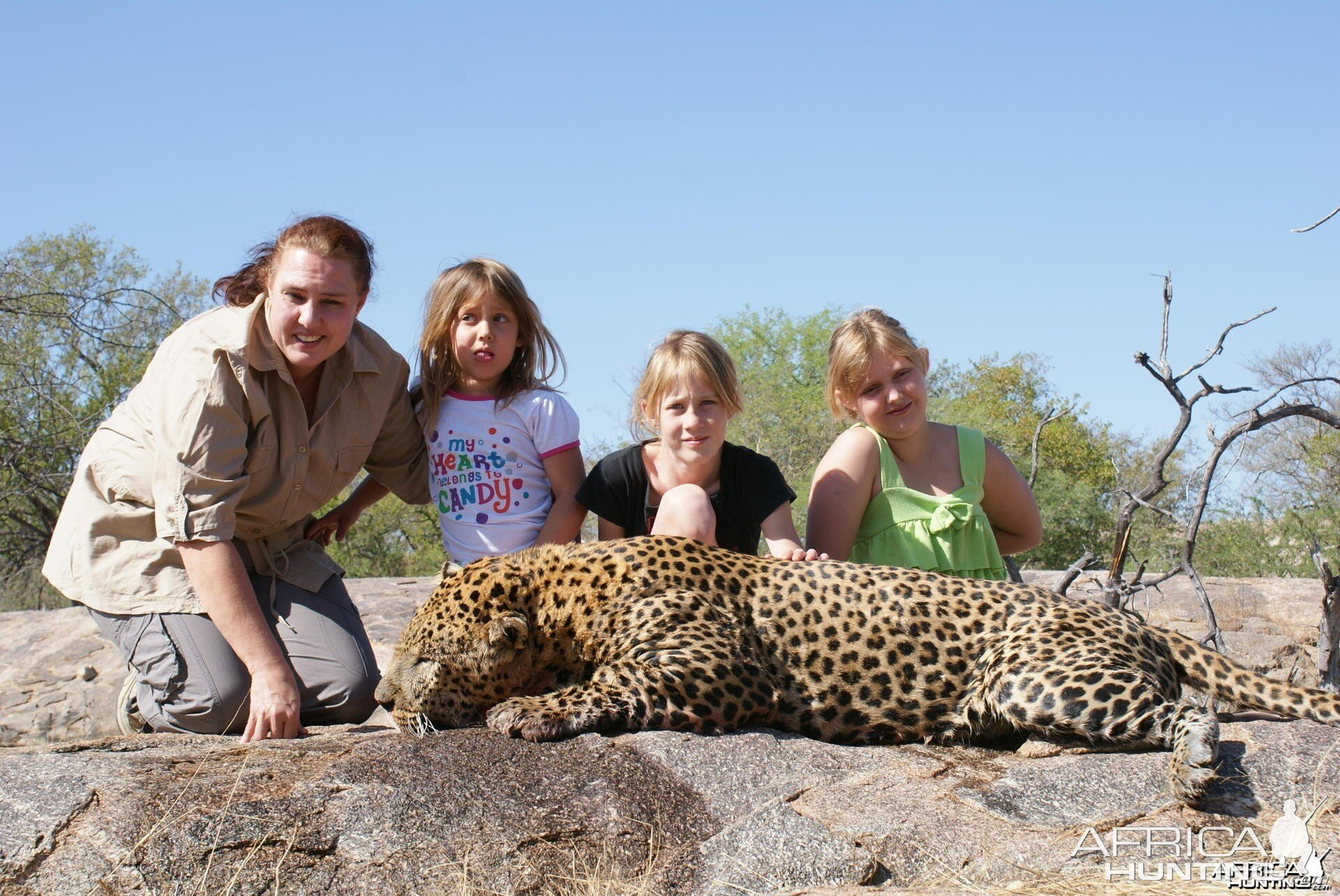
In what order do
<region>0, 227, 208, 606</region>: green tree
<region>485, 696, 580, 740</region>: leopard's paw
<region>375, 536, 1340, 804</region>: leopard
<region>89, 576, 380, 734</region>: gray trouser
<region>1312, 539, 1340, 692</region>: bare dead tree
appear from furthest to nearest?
<region>0, 227, 208, 606</region>: green tree
<region>1312, 539, 1340, 692</region>: bare dead tree
<region>89, 576, 380, 734</region>: gray trouser
<region>375, 536, 1340, 804</region>: leopard
<region>485, 696, 580, 740</region>: leopard's paw

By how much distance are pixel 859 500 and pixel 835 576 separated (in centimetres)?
117

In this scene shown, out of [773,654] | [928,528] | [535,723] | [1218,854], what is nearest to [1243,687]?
[1218,854]

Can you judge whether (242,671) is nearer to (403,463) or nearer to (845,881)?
(403,463)

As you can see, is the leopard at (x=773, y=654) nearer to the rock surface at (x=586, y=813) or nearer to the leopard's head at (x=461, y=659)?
the leopard's head at (x=461, y=659)

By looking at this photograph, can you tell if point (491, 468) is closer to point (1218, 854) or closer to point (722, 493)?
point (722, 493)

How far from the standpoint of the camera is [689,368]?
214 inches

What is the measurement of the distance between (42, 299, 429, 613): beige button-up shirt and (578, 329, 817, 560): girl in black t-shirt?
120cm

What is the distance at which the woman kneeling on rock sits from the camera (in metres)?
4.77

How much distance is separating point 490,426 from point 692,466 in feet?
3.75

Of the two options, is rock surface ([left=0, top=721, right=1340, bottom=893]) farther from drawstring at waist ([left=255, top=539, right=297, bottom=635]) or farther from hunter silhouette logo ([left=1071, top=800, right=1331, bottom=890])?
drawstring at waist ([left=255, top=539, right=297, bottom=635])

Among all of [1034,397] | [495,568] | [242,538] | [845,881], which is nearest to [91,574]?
[242,538]

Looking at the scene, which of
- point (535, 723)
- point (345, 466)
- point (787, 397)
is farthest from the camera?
point (787, 397)

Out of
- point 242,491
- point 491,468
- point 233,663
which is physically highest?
point 491,468

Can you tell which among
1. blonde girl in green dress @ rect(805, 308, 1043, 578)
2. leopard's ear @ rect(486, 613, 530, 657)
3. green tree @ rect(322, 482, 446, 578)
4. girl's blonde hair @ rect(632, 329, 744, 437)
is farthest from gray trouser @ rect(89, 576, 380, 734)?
green tree @ rect(322, 482, 446, 578)
